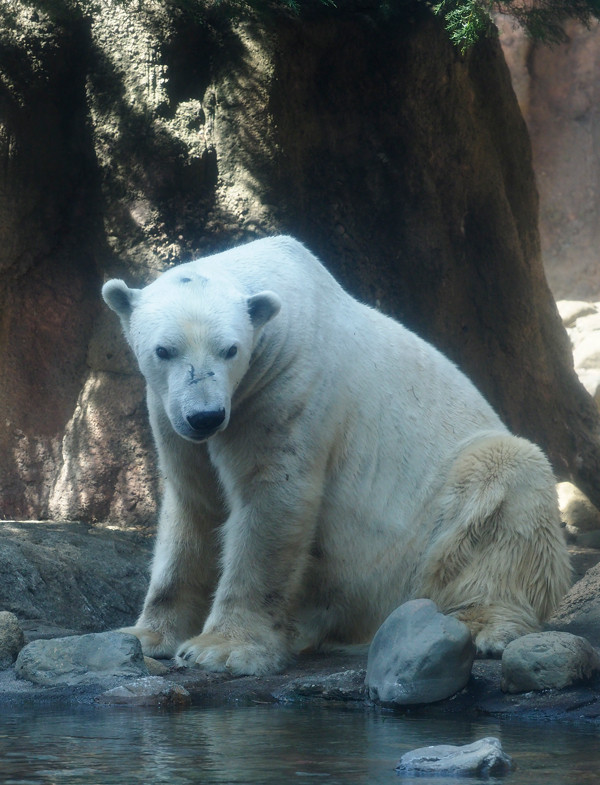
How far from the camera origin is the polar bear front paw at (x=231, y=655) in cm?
443

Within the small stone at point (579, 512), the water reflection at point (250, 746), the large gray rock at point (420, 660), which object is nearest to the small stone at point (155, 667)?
the water reflection at point (250, 746)

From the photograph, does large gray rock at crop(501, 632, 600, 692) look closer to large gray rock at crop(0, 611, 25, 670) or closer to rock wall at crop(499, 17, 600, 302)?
large gray rock at crop(0, 611, 25, 670)

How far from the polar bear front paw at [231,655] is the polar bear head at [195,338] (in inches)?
35.6

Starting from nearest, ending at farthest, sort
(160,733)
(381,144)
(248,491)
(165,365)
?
(160,733) < (165,365) < (248,491) < (381,144)

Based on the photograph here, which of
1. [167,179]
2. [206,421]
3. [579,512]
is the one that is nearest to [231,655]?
[206,421]

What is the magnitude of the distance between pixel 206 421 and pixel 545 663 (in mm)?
1494

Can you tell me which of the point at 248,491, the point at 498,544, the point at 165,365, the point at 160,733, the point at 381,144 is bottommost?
the point at 160,733

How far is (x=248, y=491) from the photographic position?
467cm

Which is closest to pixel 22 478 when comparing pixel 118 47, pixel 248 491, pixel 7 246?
pixel 7 246

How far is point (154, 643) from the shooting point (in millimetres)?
4844

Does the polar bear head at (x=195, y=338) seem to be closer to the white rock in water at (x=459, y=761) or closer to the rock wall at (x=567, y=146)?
the white rock in water at (x=459, y=761)

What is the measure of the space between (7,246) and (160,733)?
16.2 feet

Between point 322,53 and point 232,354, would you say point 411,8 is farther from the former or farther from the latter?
point 232,354

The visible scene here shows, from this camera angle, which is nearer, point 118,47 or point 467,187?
point 118,47
